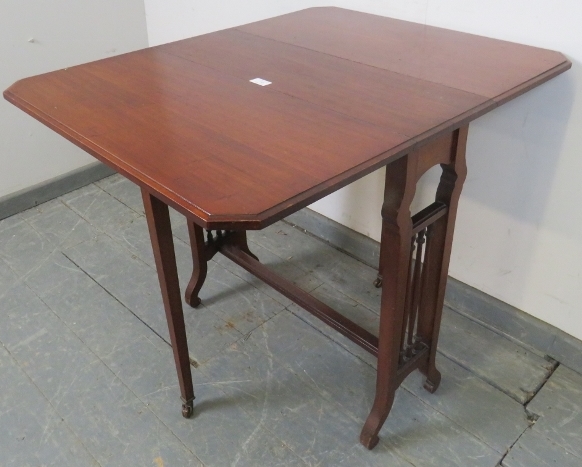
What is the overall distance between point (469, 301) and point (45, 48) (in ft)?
6.59

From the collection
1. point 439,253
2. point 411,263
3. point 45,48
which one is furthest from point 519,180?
point 45,48

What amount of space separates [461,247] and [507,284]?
0.60 ft

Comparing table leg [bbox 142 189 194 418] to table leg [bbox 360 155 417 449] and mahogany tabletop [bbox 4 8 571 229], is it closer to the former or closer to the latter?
mahogany tabletop [bbox 4 8 571 229]

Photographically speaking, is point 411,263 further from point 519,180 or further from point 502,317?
point 502,317

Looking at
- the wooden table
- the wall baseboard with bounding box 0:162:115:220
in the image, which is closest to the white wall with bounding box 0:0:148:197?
the wall baseboard with bounding box 0:162:115:220

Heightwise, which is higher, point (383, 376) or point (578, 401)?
point (383, 376)

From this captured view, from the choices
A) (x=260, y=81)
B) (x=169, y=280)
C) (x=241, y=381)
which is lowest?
(x=241, y=381)

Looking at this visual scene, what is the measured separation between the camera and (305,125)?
1.09m

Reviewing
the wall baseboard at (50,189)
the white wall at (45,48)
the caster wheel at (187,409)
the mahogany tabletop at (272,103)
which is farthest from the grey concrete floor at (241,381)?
the mahogany tabletop at (272,103)

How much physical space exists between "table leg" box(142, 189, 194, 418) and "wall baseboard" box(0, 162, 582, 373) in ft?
3.00

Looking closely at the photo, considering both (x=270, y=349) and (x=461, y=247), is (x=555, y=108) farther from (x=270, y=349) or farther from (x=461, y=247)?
(x=270, y=349)

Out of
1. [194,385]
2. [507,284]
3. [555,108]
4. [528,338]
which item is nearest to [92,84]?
[194,385]

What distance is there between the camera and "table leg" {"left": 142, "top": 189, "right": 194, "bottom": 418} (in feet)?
4.08

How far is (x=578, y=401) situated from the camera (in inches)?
63.8
